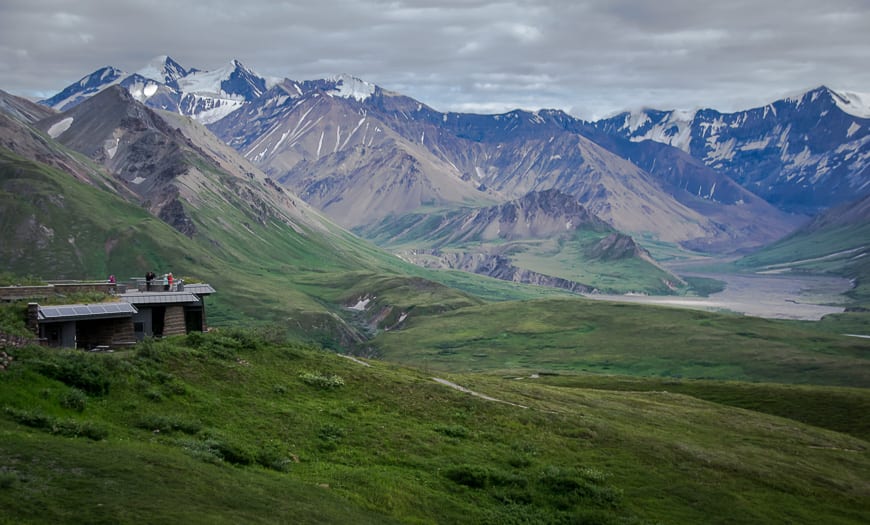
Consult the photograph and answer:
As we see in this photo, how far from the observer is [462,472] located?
42531 mm

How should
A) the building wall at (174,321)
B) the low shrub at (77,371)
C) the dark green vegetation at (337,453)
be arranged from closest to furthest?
the dark green vegetation at (337,453), the low shrub at (77,371), the building wall at (174,321)

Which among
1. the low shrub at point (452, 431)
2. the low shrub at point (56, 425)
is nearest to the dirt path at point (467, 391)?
the low shrub at point (452, 431)

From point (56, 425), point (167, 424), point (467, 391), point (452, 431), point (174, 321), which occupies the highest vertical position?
point (56, 425)

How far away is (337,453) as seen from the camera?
41594 millimetres

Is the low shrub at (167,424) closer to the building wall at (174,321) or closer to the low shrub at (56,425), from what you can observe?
the low shrub at (56,425)

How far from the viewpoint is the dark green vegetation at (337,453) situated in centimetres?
2977

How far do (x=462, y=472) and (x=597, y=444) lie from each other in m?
15.8

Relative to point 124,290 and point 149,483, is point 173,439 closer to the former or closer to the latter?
point 149,483

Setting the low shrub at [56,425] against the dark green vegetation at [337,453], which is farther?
the low shrub at [56,425]

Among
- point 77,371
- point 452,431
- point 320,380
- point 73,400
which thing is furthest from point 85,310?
point 452,431

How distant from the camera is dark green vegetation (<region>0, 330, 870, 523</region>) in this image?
29766 millimetres

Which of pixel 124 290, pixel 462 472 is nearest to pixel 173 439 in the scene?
pixel 462 472

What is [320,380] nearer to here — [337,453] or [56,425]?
[337,453]

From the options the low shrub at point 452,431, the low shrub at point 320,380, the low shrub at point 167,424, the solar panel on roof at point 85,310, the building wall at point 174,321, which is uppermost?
the solar panel on roof at point 85,310
